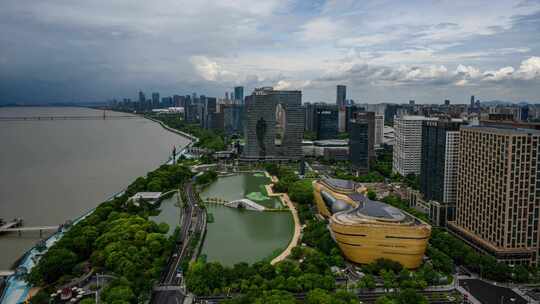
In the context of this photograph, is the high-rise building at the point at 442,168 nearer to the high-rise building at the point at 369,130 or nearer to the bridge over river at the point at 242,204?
the bridge over river at the point at 242,204

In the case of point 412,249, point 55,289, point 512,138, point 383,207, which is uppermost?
point 512,138

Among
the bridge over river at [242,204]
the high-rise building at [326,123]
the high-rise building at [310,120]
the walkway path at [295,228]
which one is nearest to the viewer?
the walkway path at [295,228]

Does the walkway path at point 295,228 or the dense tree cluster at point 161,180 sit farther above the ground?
the dense tree cluster at point 161,180

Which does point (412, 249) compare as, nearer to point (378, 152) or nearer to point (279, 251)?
point (279, 251)

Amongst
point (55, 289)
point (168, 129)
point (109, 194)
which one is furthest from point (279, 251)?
point (168, 129)

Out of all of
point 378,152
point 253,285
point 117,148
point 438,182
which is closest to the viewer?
point 253,285

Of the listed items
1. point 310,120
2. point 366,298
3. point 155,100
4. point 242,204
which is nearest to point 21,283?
point 366,298

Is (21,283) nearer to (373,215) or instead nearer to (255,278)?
(255,278)

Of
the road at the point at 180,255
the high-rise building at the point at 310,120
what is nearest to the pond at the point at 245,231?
the road at the point at 180,255
